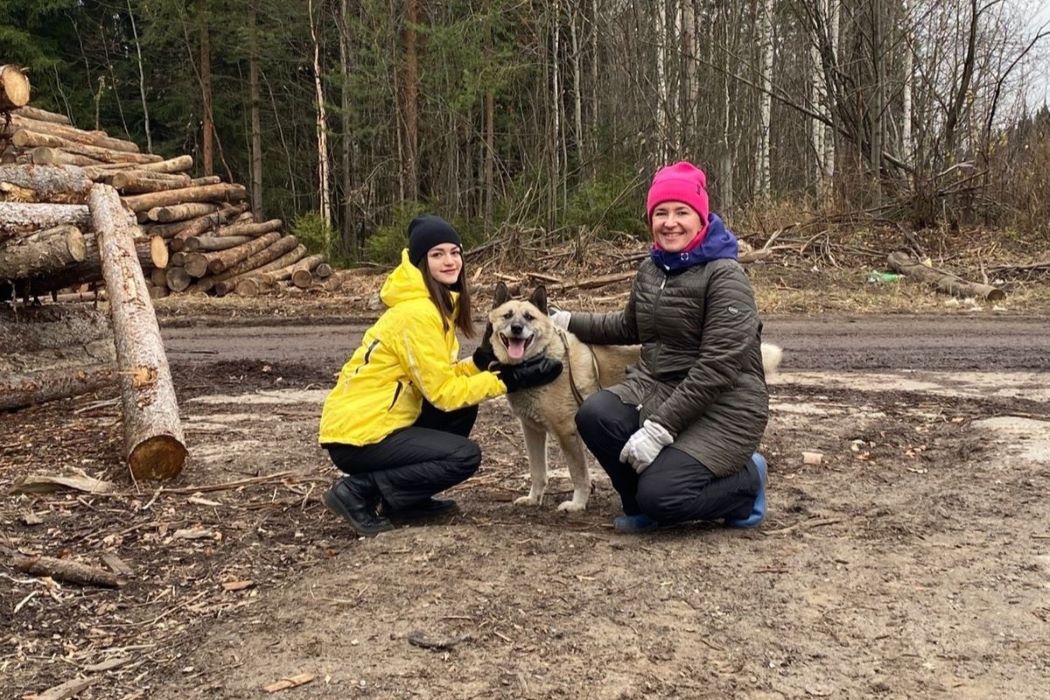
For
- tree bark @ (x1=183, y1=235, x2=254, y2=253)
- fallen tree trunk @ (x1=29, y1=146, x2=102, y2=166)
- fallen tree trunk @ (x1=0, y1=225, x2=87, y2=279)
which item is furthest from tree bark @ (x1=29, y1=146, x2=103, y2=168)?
fallen tree trunk @ (x1=0, y1=225, x2=87, y2=279)

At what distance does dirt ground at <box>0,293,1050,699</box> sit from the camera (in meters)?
2.90

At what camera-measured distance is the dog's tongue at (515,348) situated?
4691 mm

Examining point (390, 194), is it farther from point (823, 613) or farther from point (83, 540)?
point (823, 613)

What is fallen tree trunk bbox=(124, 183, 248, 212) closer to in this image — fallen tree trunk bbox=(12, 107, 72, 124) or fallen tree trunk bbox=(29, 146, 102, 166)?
fallen tree trunk bbox=(29, 146, 102, 166)

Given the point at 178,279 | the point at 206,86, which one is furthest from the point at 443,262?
the point at 206,86

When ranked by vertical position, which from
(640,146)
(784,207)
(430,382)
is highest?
(640,146)

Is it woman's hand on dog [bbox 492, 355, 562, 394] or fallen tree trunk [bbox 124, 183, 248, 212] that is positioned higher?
fallen tree trunk [bbox 124, 183, 248, 212]

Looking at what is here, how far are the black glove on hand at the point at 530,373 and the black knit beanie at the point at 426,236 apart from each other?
0.76 metres

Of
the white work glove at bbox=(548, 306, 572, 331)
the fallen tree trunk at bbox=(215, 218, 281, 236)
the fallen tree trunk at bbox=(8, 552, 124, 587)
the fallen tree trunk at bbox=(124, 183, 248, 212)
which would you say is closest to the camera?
the fallen tree trunk at bbox=(8, 552, 124, 587)

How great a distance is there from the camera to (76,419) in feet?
24.1

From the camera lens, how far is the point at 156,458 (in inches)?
218

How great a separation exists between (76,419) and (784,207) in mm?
15009

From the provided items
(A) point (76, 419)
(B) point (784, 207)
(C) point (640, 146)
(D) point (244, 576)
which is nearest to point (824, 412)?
(D) point (244, 576)

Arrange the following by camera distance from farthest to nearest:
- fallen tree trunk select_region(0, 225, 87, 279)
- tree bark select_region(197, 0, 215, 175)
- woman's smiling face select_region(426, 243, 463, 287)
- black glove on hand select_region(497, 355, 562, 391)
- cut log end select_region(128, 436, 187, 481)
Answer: tree bark select_region(197, 0, 215, 175) → fallen tree trunk select_region(0, 225, 87, 279) → cut log end select_region(128, 436, 187, 481) → black glove on hand select_region(497, 355, 562, 391) → woman's smiling face select_region(426, 243, 463, 287)
